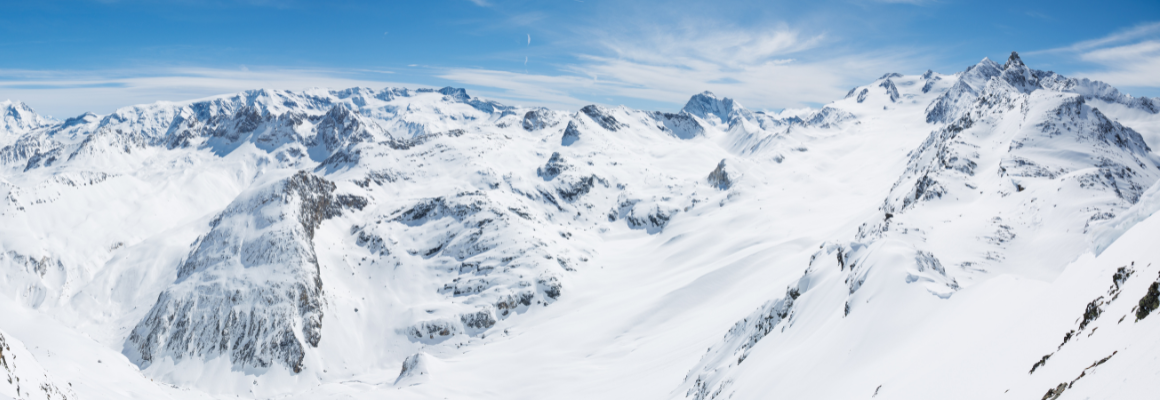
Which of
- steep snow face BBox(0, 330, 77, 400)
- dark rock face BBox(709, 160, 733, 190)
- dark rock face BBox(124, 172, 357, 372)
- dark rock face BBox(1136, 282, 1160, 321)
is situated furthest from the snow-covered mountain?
dark rock face BBox(709, 160, 733, 190)

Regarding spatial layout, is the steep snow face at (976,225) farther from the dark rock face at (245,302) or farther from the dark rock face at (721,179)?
the dark rock face at (721,179)

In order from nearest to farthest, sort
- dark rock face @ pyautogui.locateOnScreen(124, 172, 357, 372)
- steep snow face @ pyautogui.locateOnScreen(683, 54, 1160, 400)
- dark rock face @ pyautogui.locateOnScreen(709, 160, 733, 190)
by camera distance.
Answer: steep snow face @ pyautogui.locateOnScreen(683, 54, 1160, 400), dark rock face @ pyautogui.locateOnScreen(124, 172, 357, 372), dark rock face @ pyautogui.locateOnScreen(709, 160, 733, 190)

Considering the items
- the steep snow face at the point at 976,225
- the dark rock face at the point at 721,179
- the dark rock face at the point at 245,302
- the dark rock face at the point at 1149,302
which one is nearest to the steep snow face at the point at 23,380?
the steep snow face at the point at 976,225

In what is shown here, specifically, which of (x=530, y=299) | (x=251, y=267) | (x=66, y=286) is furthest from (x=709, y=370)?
(x=66, y=286)

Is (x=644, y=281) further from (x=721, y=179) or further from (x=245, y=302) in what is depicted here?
(x=245, y=302)

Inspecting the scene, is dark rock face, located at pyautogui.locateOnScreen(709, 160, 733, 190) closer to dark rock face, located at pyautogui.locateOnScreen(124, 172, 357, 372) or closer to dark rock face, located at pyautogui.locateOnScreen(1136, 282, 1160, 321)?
dark rock face, located at pyautogui.locateOnScreen(124, 172, 357, 372)

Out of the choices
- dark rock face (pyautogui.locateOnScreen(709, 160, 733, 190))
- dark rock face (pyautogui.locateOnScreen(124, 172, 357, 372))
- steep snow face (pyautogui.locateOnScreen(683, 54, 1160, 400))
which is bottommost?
dark rock face (pyautogui.locateOnScreen(124, 172, 357, 372))

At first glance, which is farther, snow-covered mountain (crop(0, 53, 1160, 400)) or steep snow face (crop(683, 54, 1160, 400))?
steep snow face (crop(683, 54, 1160, 400))
